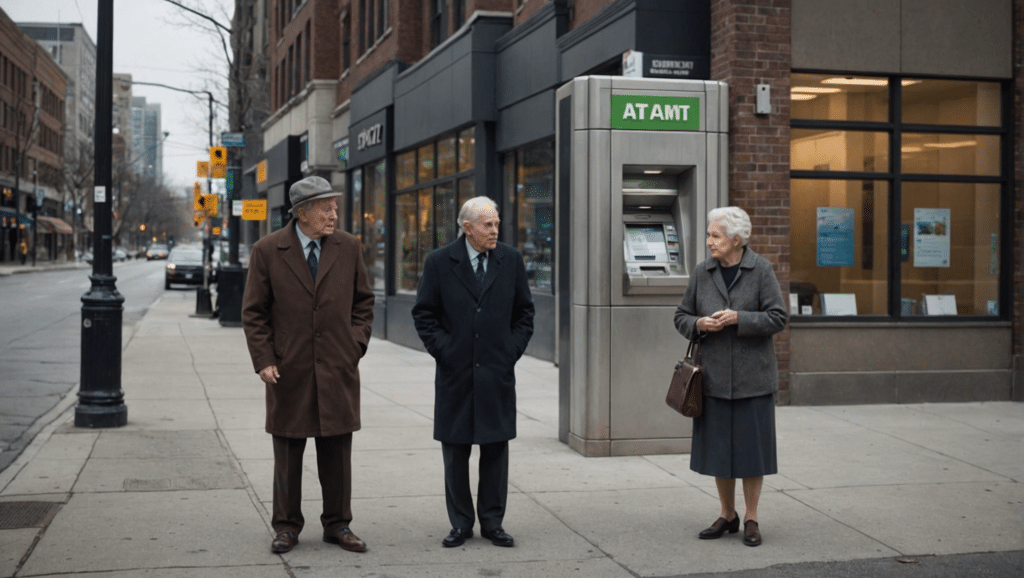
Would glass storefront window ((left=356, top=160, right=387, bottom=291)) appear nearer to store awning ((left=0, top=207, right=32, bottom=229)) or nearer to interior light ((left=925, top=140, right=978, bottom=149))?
interior light ((left=925, top=140, right=978, bottom=149))

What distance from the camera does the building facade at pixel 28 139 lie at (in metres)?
72.1

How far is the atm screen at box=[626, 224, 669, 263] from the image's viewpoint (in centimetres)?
866

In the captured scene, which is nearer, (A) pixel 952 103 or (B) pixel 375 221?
(A) pixel 952 103

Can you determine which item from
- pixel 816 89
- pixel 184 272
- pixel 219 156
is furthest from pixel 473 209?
pixel 184 272

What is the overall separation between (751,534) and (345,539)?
2.17 m

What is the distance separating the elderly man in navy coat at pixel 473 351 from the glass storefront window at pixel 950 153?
7.08m

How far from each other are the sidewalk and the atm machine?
351 mm

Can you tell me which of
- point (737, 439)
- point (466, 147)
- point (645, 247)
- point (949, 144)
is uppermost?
point (466, 147)

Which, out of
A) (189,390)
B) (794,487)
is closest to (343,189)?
(189,390)

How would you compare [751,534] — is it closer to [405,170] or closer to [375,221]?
[405,170]

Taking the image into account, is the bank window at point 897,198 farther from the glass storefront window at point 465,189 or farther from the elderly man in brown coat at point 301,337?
the glass storefront window at point 465,189

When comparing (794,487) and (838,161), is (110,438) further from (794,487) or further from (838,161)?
(838,161)

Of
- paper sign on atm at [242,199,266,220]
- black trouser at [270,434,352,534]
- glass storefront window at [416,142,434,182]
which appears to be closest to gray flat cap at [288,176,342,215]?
black trouser at [270,434,352,534]

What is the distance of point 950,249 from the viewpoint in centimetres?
1185
